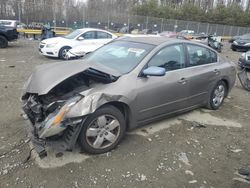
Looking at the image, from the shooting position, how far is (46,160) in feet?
10.9

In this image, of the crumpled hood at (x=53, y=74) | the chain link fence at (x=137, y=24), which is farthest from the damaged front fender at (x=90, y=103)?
the chain link fence at (x=137, y=24)

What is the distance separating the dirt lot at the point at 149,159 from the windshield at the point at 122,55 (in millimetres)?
1138

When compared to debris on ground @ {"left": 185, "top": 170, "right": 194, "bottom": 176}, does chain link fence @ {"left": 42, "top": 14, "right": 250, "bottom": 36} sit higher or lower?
higher

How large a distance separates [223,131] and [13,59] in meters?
8.88

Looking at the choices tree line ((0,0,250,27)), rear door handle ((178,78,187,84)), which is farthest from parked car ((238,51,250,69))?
tree line ((0,0,250,27))

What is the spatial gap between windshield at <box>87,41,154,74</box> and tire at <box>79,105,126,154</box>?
2.35 ft

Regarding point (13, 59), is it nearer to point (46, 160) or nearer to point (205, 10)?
point (46, 160)

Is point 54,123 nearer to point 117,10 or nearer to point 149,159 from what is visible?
point 149,159

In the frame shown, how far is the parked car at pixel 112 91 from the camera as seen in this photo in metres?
3.14

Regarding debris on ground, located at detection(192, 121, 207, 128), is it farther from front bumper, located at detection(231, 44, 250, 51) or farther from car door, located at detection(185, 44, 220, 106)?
front bumper, located at detection(231, 44, 250, 51)

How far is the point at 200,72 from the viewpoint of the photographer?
4.75 m

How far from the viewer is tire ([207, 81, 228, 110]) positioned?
529 cm

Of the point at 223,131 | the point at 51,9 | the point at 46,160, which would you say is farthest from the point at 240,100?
the point at 51,9

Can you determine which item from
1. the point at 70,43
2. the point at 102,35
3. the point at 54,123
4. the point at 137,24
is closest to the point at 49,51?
the point at 70,43
